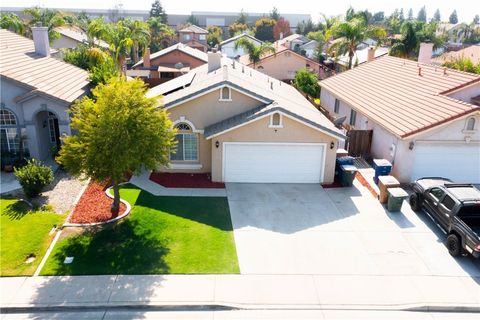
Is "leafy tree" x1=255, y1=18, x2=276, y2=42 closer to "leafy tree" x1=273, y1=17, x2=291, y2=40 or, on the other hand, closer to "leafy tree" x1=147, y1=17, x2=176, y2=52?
"leafy tree" x1=273, y1=17, x2=291, y2=40

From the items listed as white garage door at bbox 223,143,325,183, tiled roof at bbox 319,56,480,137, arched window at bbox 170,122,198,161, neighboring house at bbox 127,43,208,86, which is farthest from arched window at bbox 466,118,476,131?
neighboring house at bbox 127,43,208,86

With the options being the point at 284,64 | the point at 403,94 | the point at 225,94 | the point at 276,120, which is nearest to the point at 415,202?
the point at 276,120

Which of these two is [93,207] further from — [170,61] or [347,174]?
[170,61]

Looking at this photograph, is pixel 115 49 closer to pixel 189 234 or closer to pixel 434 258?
pixel 189 234

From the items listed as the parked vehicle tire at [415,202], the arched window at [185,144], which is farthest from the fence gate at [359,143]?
the arched window at [185,144]

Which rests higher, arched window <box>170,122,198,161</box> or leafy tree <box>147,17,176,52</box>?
leafy tree <box>147,17,176,52</box>

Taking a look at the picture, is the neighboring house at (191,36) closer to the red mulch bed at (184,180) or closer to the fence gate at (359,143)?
the fence gate at (359,143)
